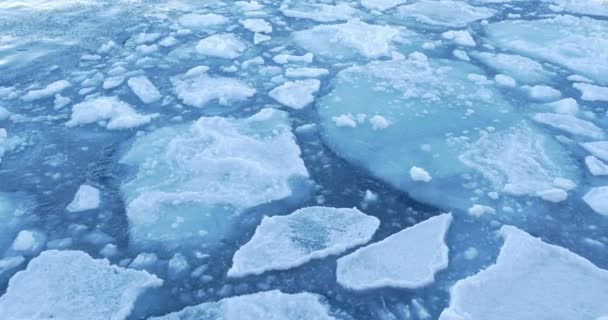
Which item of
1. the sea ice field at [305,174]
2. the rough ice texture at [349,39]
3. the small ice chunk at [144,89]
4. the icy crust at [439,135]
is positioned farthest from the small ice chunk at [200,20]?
the icy crust at [439,135]

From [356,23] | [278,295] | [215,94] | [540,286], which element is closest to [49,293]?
[278,295]

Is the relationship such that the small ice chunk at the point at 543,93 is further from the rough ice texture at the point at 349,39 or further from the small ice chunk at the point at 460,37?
the rough ice texture at the point at 349,39

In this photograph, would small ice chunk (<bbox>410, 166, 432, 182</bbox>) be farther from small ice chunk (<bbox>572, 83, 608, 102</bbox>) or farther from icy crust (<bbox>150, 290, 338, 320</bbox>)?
small ice chunk (<bbox>572, 83, 608, 102</bbox>)

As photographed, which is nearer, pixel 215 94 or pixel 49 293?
pixel 49 293

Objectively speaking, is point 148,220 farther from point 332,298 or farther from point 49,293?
point 332,298

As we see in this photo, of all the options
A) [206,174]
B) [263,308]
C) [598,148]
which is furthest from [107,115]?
[598,148]

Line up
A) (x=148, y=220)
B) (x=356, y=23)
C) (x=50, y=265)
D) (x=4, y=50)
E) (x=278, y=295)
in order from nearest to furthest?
(x=278, y=295) → (x=50, y=265) → (x=148, y=220) → (x=4, y=50) → (x=356, y=23)
